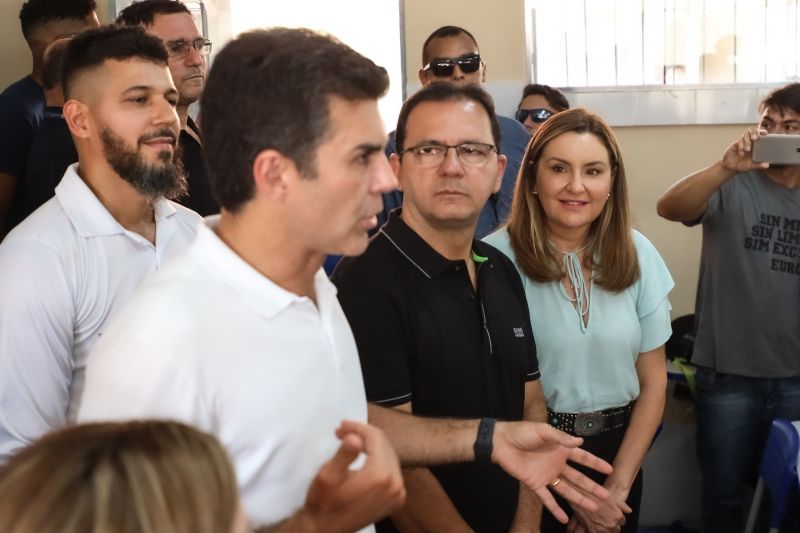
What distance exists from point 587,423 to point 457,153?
77 centimetres

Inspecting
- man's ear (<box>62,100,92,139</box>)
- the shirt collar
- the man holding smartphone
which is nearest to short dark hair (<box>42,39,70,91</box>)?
the shirt collar

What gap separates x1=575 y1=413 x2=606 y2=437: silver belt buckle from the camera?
224 cm

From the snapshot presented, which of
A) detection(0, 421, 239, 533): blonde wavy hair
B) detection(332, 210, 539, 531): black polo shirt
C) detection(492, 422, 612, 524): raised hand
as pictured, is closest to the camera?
detection(0, 421, 239, 533): blonde wavy hair

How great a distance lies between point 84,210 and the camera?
1.84m

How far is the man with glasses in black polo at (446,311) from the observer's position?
1.79 m

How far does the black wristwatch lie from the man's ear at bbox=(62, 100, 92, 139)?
108cm

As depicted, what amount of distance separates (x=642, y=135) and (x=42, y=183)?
9.27 feet

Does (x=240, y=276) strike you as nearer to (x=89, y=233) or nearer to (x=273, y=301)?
(x=273, y=301)

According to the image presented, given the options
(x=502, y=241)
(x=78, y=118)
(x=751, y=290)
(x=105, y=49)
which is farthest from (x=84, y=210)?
(x=751, y=290)

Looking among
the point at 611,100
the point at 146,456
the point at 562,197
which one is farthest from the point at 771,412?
the point at 146,456

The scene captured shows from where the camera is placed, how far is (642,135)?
4.36 m

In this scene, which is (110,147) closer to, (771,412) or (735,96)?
(771,412)

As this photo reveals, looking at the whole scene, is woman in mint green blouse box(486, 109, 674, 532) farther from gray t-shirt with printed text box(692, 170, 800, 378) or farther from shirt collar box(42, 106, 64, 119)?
shirt collar box(42, 106, 64, 119)

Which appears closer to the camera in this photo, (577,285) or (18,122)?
(577,285)
